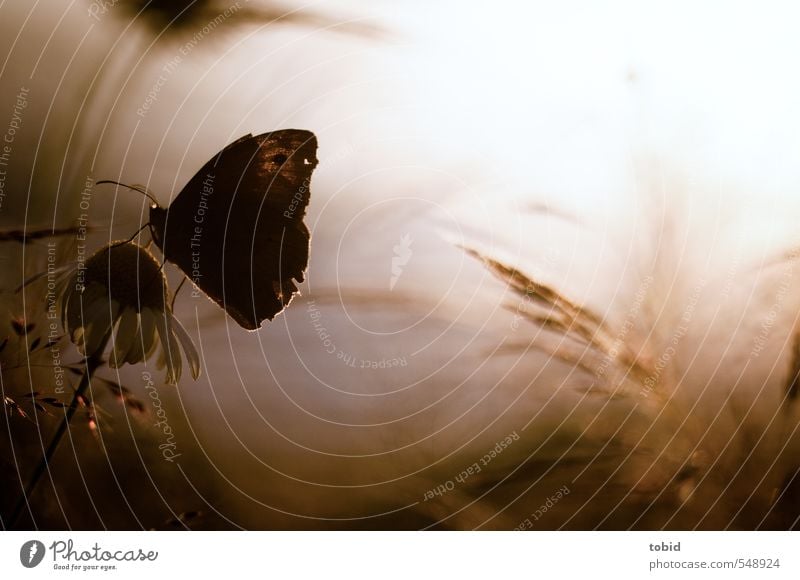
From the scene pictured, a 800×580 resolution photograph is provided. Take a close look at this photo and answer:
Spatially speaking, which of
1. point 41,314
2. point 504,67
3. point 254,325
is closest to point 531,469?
point 254,325

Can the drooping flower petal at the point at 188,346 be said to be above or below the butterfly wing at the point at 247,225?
below

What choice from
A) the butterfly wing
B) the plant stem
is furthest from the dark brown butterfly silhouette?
the plant stem

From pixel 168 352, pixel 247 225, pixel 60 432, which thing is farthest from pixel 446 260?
pixel 60 432

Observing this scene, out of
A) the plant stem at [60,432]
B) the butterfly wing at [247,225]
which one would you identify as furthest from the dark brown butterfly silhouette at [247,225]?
the plant stem at [60,432]

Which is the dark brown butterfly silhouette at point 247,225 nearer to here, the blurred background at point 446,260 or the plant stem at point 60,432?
the blurred background at point 446,260

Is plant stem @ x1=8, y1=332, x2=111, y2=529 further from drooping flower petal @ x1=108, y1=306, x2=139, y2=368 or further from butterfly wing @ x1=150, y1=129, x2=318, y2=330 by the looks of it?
butterfly wing @ x1=150, y1=129, x2=318, y2=330

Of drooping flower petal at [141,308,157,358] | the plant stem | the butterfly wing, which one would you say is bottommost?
the plant stem

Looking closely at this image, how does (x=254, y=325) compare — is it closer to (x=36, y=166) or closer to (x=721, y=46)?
(x=36, y=166)
